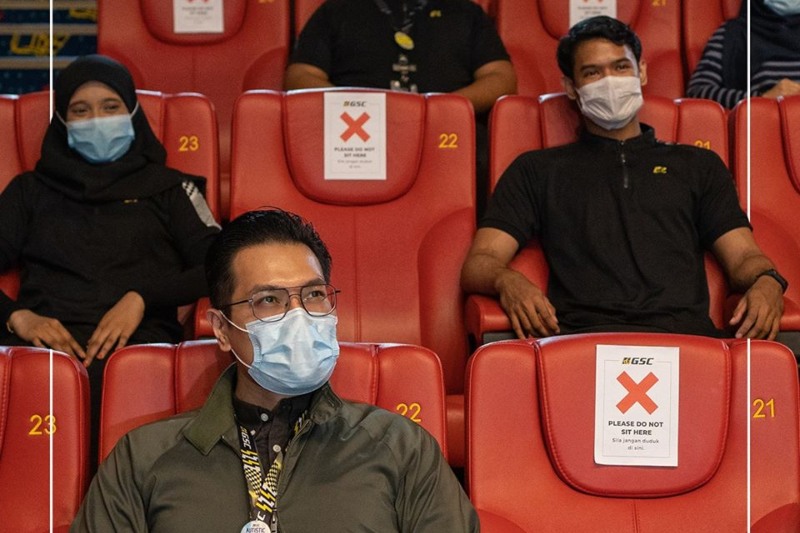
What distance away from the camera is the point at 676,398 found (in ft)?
5.64

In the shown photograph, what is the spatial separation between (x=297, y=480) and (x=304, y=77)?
63.1 inches

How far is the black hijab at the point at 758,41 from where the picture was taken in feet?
10.0

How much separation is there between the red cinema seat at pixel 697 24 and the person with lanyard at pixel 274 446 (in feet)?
6.11

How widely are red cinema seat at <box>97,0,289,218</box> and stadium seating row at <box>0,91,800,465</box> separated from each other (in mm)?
579

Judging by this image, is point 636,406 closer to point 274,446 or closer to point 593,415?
point 593,415

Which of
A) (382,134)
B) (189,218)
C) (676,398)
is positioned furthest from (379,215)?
(676,398)

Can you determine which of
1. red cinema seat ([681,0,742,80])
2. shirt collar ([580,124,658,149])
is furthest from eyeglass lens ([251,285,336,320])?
red cinema seat ([681,0,742,80])

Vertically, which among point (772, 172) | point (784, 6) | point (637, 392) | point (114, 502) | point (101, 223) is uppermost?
point (784, 6)

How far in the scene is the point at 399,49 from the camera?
303cm

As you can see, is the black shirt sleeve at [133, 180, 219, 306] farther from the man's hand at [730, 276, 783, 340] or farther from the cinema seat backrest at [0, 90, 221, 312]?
the man's hand at [730, 276, 783, 340]

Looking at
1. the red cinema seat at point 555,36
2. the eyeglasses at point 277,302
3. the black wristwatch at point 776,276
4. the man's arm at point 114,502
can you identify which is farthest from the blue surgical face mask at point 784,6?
the man's arm at point 114,502

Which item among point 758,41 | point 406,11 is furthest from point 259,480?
point 758,41

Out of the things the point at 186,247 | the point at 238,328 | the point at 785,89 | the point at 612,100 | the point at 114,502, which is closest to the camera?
the point at 114,502

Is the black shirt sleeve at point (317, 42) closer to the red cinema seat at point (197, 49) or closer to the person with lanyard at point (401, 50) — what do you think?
the person with lanyard at point (401, 50)
